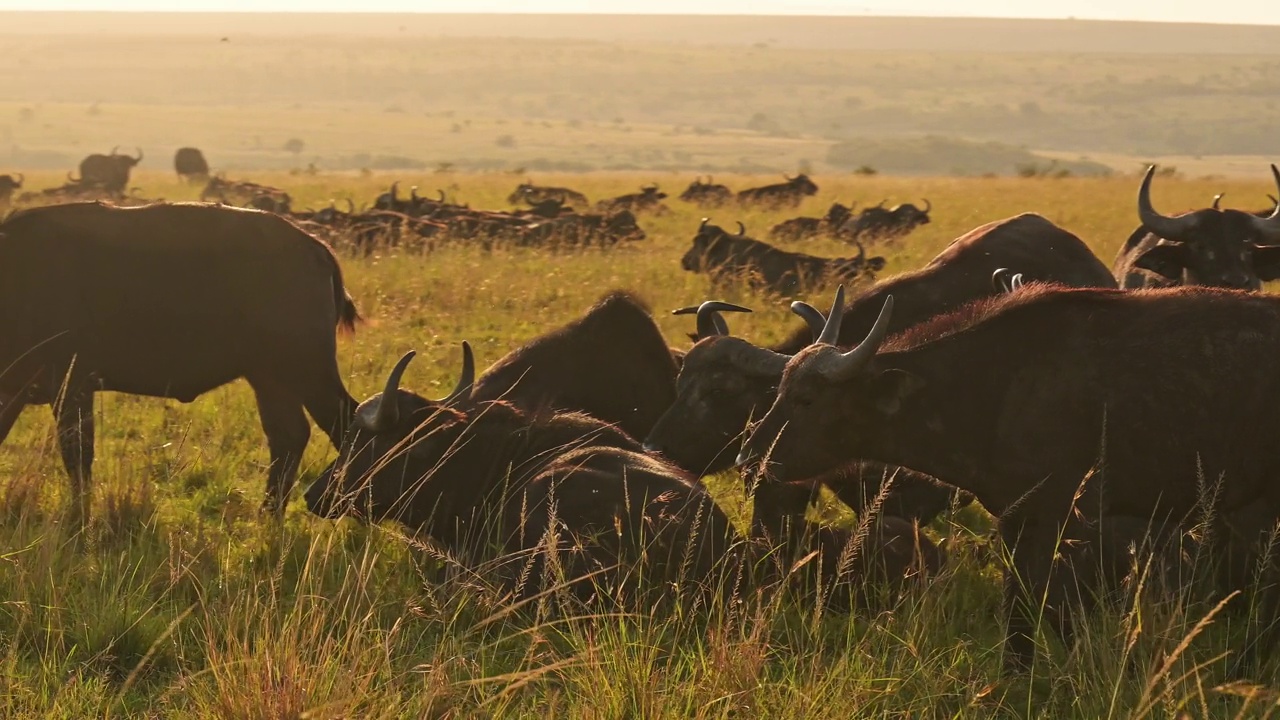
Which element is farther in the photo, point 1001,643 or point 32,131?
point 32,131

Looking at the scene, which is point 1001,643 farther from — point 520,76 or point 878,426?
point 520,76

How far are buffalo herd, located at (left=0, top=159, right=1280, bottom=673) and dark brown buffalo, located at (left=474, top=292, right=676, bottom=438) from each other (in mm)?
14

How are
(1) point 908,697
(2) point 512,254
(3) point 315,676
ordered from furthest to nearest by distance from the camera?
(2) point 512,254 → (1) point 908,697 → (3) point 315,676

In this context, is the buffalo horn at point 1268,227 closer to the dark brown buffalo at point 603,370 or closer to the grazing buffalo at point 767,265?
the dark brown buffalo at point 603,370

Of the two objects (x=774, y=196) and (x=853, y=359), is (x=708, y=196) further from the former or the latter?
(x=853, y=359)

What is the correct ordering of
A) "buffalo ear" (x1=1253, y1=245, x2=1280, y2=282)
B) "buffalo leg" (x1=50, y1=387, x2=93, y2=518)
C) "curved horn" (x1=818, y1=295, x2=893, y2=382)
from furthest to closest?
"buffalo ear" (x1=1253, y1=245, x2=1280, y2=282)
"buffalo leg" (x1=50, y1=387, x2=93, y2=518)
"curved horn" (x1=818, y1=295, x2=893, y2=382)

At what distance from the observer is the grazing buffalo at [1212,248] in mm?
9023

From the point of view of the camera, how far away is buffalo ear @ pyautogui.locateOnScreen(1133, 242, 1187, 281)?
9258mm

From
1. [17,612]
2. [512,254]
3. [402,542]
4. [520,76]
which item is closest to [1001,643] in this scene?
[402,542]

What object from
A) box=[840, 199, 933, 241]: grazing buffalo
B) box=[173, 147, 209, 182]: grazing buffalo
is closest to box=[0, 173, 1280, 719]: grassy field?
box=[840, 199, 933, 241]: grazing buffalo

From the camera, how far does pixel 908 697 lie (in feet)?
16.1

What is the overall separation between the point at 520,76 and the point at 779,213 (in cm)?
16427

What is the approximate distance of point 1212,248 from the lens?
9141 mm

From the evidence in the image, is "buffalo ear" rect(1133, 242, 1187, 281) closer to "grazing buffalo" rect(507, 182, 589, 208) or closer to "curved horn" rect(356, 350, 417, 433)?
"curved horn" rect(356, 350, 417, 433)
